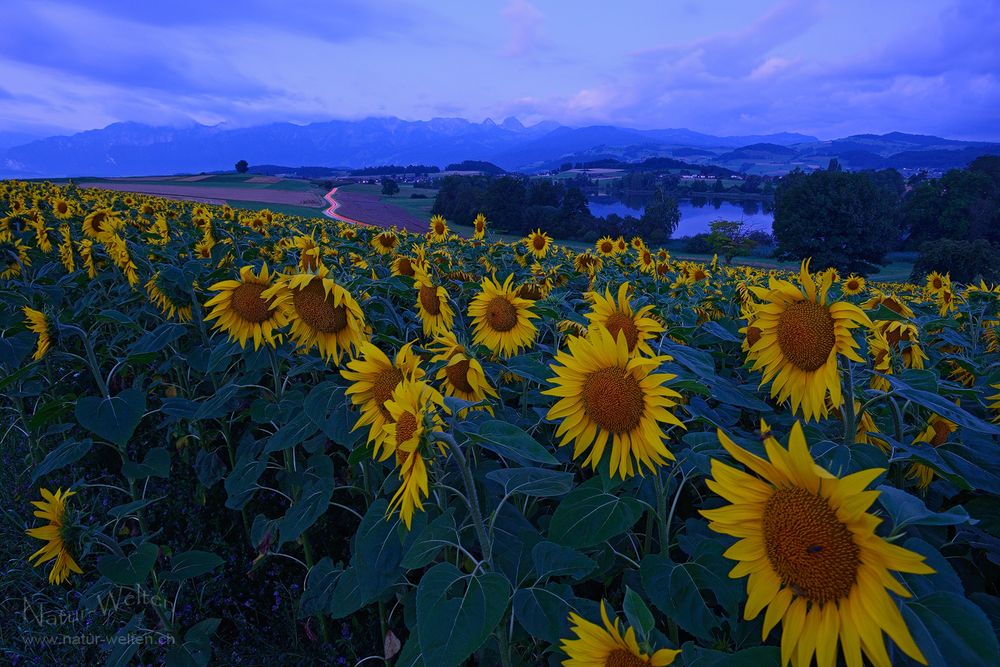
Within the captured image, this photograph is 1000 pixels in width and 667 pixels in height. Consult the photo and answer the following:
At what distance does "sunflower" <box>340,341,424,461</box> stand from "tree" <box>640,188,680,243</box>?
1961 inches

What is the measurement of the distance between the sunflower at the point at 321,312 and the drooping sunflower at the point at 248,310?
0.19 metres

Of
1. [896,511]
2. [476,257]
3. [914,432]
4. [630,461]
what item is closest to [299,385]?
[630,461]

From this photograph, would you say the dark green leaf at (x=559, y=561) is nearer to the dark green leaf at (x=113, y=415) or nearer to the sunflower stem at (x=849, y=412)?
the sunflower stem at (x=849, y=412)

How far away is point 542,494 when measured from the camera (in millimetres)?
1837

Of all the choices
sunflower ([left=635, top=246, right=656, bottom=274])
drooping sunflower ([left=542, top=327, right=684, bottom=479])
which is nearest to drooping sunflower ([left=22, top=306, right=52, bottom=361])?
drooping sunflower ([left=542, top=327, right=684, bottom=479])

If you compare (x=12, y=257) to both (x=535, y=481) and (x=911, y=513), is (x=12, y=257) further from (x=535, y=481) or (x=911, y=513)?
(x=911, y=513)

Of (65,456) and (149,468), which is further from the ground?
(65,456)

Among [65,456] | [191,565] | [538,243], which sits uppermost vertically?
[538,243]

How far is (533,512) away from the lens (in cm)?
256

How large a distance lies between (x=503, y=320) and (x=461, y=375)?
42.7 inches

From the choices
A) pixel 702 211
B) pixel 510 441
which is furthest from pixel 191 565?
pixel 702 211

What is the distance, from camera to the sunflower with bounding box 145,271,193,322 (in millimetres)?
4123

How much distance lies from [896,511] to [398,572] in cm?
161

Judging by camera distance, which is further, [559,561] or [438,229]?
[438,229]
